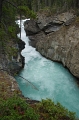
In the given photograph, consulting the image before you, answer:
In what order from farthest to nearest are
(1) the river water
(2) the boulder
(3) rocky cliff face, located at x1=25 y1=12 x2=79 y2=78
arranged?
(2) the boulder < (3) rocky cliff face, located at x1=25 y1=12 x2=79 y2=78 < (1) the river water

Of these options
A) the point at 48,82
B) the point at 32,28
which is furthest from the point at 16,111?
the point at 32,28

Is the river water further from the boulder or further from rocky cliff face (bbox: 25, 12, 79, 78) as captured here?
the boulder

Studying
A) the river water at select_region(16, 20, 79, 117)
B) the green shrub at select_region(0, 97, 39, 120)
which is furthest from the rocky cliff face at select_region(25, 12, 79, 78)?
the green shrub at select_region(0, 97, 39, 120)

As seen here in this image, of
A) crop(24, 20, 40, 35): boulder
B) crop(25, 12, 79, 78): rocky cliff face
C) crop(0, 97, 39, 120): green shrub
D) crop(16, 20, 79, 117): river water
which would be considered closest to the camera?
crop(0, 97, 39, 120): green shrub

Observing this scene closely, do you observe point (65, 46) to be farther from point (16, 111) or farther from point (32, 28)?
point (16, 111)

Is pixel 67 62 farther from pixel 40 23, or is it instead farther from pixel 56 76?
pixel 40 23

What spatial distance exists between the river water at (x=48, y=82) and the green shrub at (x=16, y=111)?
6682 millimetres

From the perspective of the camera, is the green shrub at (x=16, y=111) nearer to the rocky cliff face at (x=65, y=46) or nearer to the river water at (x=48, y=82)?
the river water at (x=48, y=82)

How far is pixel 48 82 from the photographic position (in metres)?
17.3

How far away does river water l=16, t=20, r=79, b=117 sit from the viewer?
15133 mm

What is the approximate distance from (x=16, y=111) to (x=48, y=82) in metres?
10.3

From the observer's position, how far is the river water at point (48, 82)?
15133 millimetres

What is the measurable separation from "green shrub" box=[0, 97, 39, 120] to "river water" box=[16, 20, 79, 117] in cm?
668

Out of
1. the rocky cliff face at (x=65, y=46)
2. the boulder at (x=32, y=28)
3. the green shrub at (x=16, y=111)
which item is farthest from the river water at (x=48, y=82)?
the boulder at (x=32, y=28)
